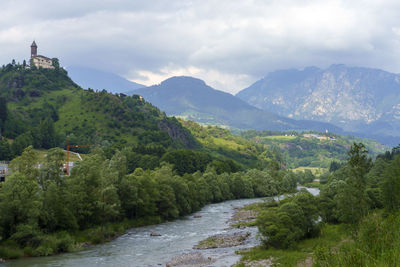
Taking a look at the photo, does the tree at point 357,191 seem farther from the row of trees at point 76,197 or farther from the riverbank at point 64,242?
the row of trees at point 76,197

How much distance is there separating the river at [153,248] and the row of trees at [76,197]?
6.01m

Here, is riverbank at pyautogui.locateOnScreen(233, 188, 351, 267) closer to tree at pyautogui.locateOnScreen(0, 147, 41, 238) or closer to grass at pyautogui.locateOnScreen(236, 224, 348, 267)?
grass at pyautogui.locateOnScreen(236, 224, 348, 267)

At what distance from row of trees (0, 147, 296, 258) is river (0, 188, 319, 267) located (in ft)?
19.7

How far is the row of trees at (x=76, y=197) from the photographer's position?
2744 inches

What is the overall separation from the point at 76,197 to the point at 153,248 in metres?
21.9

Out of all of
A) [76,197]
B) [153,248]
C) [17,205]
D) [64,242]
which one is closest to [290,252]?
[153,248]

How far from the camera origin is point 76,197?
8594 cm

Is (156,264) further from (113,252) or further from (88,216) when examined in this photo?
(88,216)

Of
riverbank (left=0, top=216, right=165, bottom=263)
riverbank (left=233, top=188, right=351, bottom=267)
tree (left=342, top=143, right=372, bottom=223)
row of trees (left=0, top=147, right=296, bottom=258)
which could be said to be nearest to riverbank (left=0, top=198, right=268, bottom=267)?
riverbank (left=0, top=216, right=165, bottom=263)

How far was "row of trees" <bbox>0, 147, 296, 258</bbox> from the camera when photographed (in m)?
69.7

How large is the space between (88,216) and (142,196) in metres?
21.3

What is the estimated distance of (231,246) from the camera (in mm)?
75625

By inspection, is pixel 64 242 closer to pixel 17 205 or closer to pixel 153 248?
pixel 17 205

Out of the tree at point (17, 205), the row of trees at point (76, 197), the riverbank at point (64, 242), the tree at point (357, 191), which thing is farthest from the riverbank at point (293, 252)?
the tree at point (17, 205)
